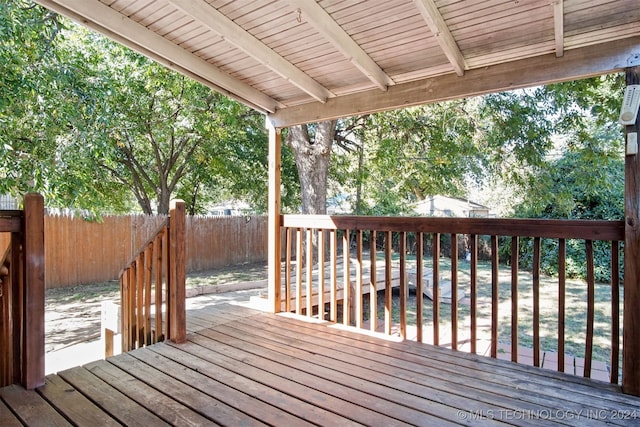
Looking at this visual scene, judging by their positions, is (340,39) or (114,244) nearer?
(340,39)

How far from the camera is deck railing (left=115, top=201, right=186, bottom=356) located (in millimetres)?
2932

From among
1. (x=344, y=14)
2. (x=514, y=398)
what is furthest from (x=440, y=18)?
(x=514, y=398)

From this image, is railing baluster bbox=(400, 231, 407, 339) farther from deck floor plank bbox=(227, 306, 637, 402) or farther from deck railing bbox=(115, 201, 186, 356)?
deck railing bbox=(115, 201, 186, 356)

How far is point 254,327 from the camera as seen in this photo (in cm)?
345

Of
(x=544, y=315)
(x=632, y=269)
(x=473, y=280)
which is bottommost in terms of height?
(x=544, y=315)

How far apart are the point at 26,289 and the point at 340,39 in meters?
2.43

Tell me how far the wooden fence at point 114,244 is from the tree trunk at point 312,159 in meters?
2.95

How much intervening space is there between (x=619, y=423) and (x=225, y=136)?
8016 mm

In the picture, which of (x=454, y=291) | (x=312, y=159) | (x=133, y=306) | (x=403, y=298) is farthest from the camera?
(x=312, y=159)

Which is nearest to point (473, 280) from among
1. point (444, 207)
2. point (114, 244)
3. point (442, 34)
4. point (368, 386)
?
point (368, 386)

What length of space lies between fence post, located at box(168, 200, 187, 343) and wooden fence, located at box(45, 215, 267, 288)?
403cm

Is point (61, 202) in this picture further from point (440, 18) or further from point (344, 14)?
point (440, 18)

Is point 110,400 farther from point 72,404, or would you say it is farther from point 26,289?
point 26,289

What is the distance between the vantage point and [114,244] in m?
8.26
